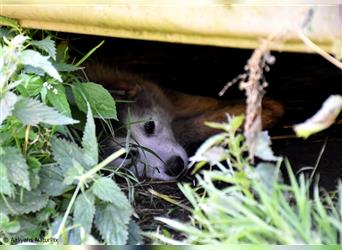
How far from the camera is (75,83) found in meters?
2.26

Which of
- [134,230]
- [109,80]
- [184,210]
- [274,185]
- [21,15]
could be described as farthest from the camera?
[109,80]

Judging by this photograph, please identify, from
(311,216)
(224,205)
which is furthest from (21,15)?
(311,216)

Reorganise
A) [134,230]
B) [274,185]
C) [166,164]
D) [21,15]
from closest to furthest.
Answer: [274,185] < [134,230] < [21,15] < [166,164]

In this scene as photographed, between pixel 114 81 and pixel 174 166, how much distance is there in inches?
26.7

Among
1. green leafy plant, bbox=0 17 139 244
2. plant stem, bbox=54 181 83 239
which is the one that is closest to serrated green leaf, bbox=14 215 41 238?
green leafy plant, bbox=0 17 139 244

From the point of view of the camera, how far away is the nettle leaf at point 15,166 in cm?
173

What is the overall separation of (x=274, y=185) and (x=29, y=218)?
2.42ft

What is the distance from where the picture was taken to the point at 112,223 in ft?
5.62

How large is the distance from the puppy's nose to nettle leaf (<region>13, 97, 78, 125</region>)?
958 millimetres

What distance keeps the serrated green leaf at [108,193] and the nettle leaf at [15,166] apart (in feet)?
0.59

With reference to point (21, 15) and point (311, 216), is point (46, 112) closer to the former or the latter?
point (21, 15)

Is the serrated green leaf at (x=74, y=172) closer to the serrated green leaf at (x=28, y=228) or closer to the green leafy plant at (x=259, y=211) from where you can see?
the serrated green leaf at (x=28, y=228)

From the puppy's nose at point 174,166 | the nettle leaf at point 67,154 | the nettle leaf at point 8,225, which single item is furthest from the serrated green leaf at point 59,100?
the puppy's nose at point 174,166

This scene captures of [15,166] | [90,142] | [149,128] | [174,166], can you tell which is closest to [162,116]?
[149,128]
